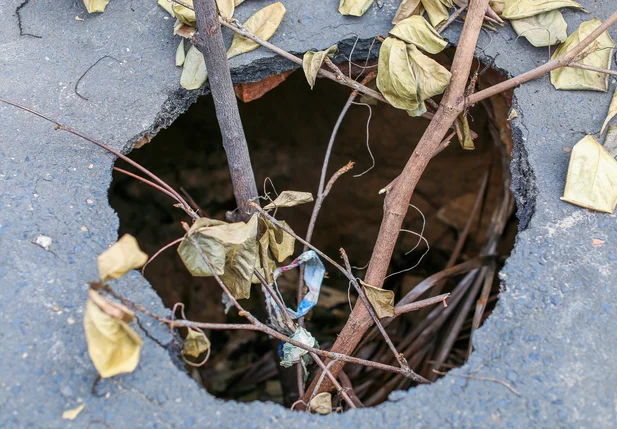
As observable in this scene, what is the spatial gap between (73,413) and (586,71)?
1326mm

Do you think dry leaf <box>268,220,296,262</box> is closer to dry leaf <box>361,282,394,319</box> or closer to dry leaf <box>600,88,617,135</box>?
dry leaf <box>361,282,394,319</box>

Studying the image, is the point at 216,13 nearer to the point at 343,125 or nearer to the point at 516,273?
the point at 516,273

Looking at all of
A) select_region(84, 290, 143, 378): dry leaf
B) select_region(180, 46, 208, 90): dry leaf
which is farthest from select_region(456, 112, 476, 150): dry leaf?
select_region(84, 290, 143, 378): dry leaf

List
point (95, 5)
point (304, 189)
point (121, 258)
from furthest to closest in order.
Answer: point (304, 189) < point (95, 5) < point (121, 258)

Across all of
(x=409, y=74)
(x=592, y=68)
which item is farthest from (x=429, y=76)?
(x=592, y=68)

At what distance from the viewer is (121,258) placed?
2.95 ft

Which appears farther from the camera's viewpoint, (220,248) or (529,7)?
(529,7)

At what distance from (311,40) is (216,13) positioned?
1.20 feet

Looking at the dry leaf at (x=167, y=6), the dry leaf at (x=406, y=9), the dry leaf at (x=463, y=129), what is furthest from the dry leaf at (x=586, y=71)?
the dry leaf at (x=167, y=6)

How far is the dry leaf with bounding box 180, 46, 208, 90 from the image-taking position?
1.44m

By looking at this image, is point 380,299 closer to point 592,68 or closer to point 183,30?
point 592,68

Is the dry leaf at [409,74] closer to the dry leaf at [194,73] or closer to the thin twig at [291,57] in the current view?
the thin twig at [291,57]

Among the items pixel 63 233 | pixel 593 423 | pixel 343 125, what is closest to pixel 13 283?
pixel 63 233

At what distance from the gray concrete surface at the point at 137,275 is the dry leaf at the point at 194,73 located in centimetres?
3
